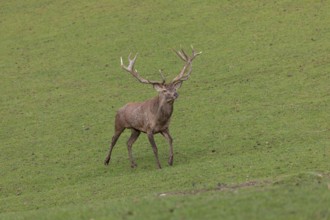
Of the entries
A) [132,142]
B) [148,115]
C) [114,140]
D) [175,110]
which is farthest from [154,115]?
[175,110]

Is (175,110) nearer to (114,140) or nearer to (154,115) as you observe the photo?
(114,140)

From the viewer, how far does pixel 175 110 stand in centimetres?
2380

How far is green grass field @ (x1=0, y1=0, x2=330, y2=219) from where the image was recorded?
535 inches

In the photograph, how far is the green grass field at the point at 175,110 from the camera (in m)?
13.6

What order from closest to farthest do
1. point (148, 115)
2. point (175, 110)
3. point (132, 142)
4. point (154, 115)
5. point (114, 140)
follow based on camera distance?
1. point (154, 115)
2. point (148, 115)
3. point (132, 142)
4. point (114, 140)
5. point (175, 110)

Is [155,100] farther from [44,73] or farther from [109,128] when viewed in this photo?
[44,73]

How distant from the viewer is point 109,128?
22844mm

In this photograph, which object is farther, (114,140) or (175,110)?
(175,110)

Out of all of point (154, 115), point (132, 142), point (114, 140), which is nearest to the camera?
point (154, 115)

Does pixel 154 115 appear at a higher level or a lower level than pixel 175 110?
higher

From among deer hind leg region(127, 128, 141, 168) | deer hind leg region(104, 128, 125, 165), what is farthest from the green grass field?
deer hind leg region(104, 128, 125, 165)

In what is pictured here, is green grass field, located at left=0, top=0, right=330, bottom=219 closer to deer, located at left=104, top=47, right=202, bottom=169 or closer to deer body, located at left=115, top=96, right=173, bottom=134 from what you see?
deer, located at left=104, top=47, right=202, bottom=169

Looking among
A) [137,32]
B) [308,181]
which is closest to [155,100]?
[308,181]

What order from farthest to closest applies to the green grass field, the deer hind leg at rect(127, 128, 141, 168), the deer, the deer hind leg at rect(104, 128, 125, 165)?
the deer hind leg at rect(104, 128, 125, 165) < the deer hind leg at rect(127, 128, 141, 168) < the deer < the green grass field
